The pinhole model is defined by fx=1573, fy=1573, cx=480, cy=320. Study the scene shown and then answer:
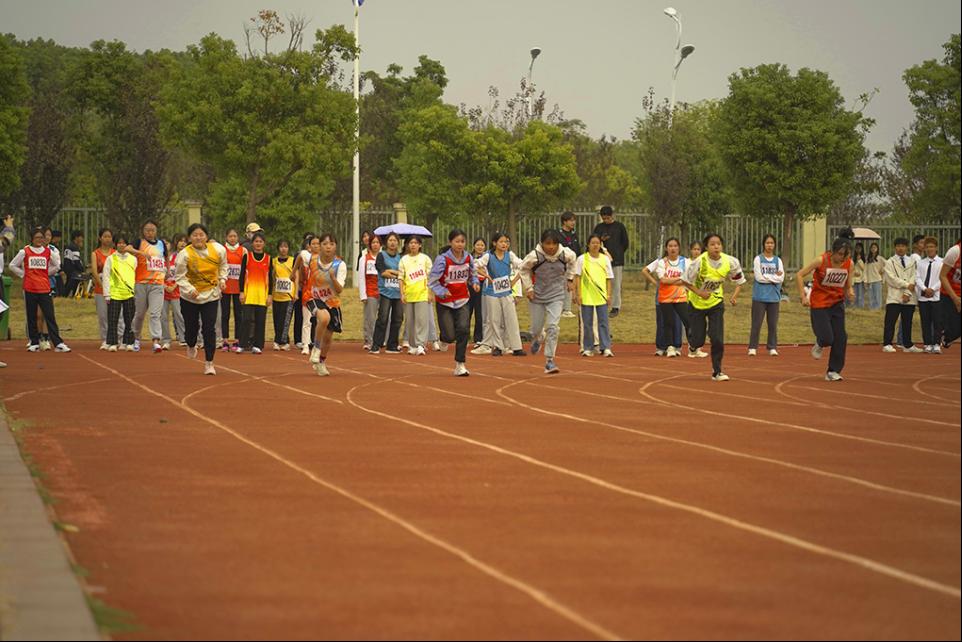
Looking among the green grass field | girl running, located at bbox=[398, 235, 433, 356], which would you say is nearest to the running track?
girl running, located at bbox=[398, 235, 433, 356]

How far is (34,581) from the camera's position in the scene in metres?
7.04

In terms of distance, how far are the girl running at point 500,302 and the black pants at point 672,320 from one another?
2.34 m

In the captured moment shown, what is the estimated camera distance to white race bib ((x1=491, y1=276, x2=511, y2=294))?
25594 mm

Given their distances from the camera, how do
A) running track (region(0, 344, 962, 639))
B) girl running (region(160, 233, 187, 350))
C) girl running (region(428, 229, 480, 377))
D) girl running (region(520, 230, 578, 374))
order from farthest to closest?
girl running (region(160, 233, 187, 350))
girl running (region(520, 230, 578, 374))
girl running (region(428, 229, 480, 377))
running track (region(0, 344, 962, 639))

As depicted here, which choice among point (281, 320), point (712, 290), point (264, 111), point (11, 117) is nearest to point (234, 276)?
point (281, 320)

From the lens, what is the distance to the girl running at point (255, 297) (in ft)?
84.2

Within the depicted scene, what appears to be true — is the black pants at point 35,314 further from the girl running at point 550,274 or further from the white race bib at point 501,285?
the girl running at point 550,274

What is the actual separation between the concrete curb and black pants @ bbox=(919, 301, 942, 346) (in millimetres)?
19971

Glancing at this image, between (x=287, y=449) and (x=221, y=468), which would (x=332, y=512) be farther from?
(x=287, y=449)

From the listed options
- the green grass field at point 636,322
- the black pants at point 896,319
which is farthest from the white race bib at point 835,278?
the green grass field at point 636,322

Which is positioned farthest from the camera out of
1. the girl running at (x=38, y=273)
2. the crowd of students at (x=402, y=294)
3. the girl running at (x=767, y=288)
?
the girl running at (x=767, y=288)

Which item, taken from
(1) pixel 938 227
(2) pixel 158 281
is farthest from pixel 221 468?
(1) pixel 938 227

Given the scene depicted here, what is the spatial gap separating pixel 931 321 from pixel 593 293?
252 inches

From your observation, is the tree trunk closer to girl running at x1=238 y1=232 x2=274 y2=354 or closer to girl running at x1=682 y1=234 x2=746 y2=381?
girl running at x1=238 y1=232 x2=274 y2=354
